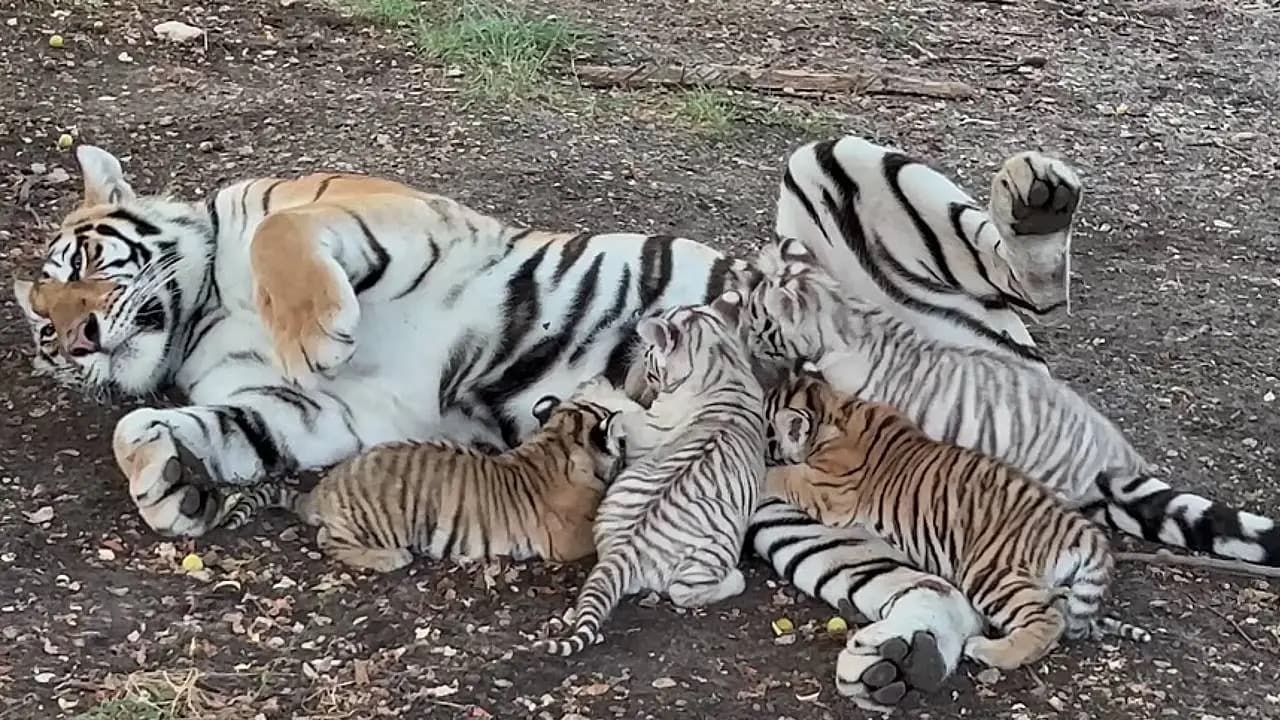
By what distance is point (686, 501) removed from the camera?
102 inches

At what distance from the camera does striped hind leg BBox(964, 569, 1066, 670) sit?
8.02 feet

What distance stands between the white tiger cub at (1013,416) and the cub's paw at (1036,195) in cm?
24


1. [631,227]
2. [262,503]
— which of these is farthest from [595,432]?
[631,227]

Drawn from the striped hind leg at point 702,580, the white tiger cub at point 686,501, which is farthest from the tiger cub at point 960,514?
the striped hind leg at point 702,580

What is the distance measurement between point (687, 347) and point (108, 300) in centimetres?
109

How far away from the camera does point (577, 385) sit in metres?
3.10

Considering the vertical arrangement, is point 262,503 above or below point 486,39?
below

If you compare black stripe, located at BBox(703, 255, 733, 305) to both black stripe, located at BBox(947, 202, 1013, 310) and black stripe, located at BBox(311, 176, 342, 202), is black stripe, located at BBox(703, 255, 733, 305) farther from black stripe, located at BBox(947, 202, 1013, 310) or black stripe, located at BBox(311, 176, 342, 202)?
black stripe, located at BBox(311, 176, 342, 202)

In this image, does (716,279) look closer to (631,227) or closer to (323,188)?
(323,188)

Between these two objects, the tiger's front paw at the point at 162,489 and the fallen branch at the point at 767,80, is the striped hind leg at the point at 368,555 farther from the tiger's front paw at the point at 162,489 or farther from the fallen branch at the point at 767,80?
the fallen branch at the point at 767,80

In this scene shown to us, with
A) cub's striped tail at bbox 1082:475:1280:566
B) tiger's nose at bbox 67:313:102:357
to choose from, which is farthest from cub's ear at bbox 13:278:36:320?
cub's striped tail at bbox 1082:475:1280:566

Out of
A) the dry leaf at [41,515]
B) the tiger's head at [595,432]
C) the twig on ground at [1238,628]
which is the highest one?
the tiger's head at [595,432]

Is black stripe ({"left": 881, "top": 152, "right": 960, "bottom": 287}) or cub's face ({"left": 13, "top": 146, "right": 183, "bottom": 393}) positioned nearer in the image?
cub's face ({"left": 13, "top": 146, "right": 183, "bottom": 393})

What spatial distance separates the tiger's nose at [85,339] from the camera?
9.97 ft
